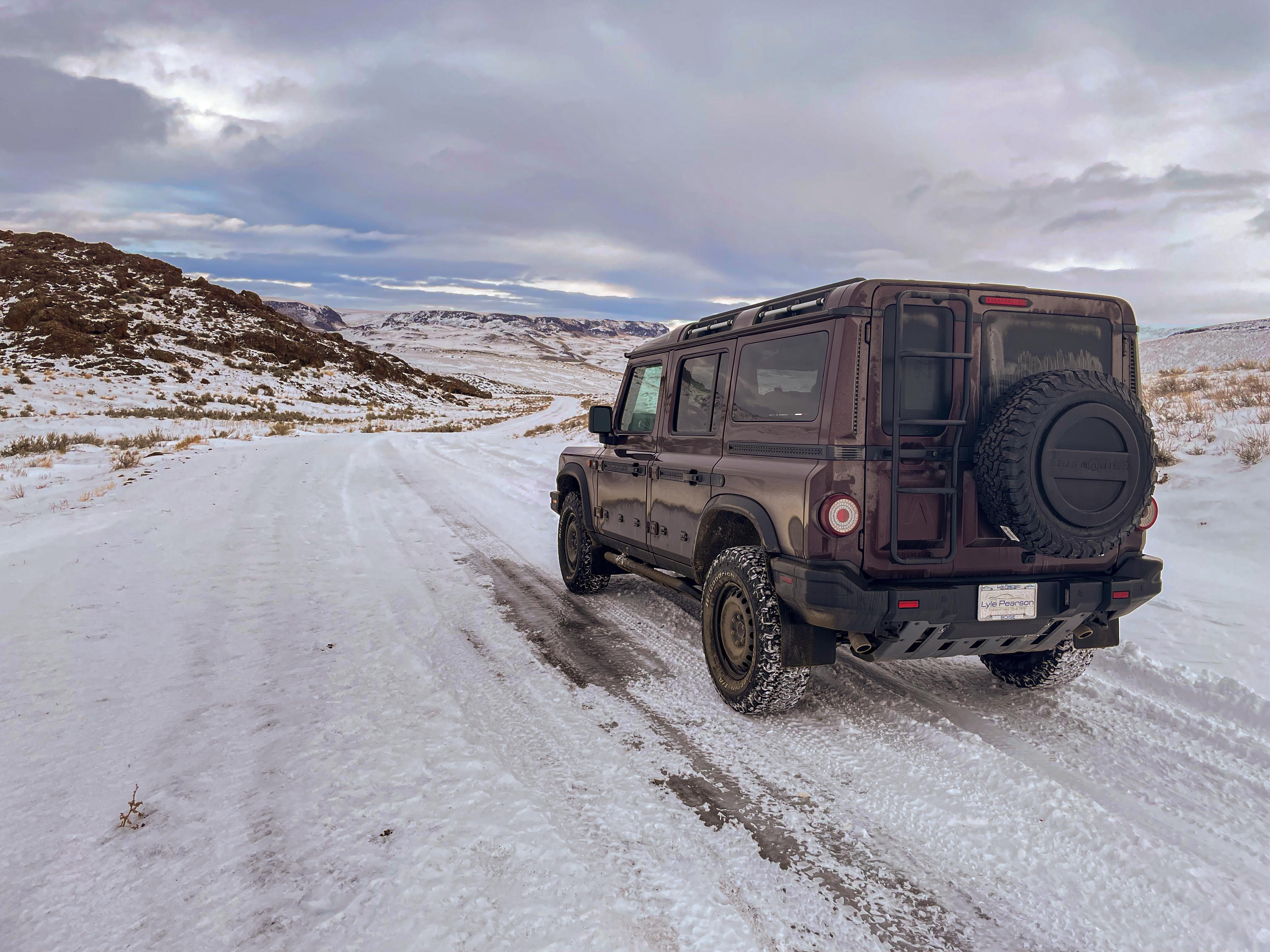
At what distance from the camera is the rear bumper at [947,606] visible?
11.0ft

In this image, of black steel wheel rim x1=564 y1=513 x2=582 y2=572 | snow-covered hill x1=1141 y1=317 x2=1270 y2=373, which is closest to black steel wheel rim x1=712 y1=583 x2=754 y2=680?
black steel wheel rim x1=564 y1=513 x2=582 y2=572

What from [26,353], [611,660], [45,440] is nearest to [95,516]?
[611,660]

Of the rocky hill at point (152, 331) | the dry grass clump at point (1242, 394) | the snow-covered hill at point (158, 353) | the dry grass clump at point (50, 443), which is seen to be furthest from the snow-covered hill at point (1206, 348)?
the rocky hill at point (152, 331)

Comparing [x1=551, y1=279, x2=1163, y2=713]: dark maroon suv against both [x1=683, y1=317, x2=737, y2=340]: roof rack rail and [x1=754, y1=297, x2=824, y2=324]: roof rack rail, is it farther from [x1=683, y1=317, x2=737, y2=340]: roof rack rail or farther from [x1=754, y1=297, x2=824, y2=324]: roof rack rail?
[x1=683, y1=317, x2=737, y2=340]: roof rack rail

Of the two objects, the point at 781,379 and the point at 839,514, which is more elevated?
the point at 781,379

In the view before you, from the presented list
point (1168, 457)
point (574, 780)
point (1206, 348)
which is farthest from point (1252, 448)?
point (1206, 348)

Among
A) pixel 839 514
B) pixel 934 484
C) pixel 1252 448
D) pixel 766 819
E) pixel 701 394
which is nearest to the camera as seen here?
pixel 766 819

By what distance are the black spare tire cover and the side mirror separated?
10.2 feet

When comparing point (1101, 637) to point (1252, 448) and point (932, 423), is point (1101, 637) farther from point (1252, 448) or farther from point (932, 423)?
point (1252, 448)

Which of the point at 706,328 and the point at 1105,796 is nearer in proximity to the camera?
the point at 1105,796

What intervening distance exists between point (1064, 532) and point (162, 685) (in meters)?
4.72

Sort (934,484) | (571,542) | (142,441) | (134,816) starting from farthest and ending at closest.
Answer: (142,441)
(571,542)
(934,484)
(134,816)

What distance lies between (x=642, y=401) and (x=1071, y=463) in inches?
125

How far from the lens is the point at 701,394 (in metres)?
4.80
